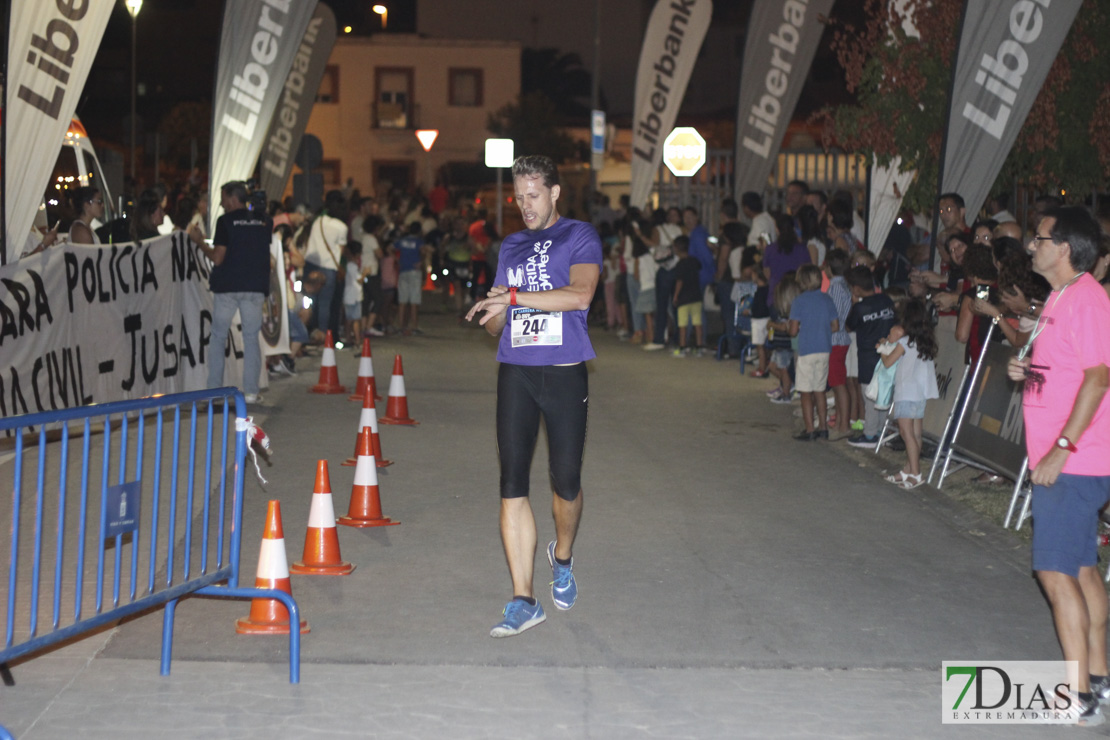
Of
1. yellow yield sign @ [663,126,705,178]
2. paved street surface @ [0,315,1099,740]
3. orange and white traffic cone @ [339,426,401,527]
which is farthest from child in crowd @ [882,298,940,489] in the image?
yellow yield sign @ [663,126,705,178]

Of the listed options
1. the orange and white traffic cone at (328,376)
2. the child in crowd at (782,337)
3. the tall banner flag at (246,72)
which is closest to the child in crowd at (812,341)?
the child in crowd at (782,337)

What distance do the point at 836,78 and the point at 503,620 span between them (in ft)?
179

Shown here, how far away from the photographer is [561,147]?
190 ft

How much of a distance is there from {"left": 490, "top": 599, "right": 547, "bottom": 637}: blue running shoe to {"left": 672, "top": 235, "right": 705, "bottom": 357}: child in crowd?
1318cm

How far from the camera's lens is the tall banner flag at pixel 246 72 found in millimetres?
15688

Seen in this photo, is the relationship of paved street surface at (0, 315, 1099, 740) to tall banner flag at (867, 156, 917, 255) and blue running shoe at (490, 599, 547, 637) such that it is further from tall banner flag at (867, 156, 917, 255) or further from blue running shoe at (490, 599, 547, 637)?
tall banner flag at (867, 156, 917, 255)

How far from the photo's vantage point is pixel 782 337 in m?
14.1

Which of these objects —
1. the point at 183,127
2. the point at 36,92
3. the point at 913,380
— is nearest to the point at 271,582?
the point at 913,380

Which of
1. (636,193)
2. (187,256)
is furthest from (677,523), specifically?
(636,193)

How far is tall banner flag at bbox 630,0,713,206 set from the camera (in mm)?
22812

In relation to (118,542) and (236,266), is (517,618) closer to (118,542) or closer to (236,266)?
(118,542)

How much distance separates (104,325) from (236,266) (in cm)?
163

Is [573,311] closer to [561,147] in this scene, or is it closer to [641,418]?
[641,418]

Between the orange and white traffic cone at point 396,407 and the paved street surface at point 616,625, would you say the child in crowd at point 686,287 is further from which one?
the paved street surface at point 616,625
